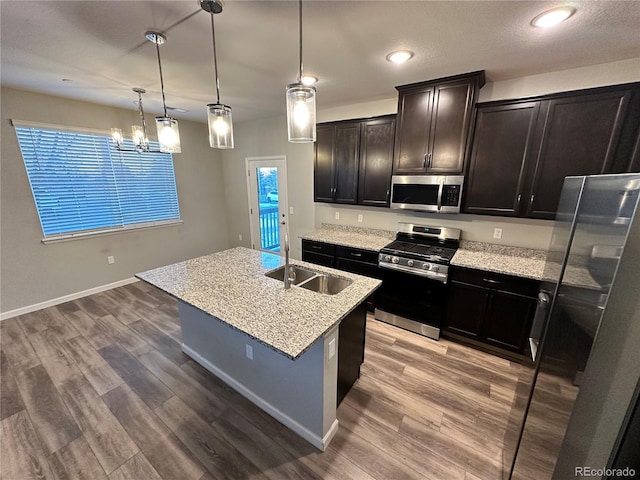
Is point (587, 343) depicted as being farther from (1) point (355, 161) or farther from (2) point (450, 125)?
(1) point (355, 161)

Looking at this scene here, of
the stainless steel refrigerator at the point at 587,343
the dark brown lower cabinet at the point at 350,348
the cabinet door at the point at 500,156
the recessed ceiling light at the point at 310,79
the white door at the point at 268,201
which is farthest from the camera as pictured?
the white door at the point at 268,201

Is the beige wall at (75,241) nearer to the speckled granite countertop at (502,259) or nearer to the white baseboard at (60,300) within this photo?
the white baseboard at (60,300)

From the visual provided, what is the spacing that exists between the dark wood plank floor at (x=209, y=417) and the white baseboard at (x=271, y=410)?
0.14 feet

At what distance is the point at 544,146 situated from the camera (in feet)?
7.22

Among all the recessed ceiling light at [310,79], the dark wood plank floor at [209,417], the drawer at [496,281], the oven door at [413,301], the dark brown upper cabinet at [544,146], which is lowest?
the dark wood plank floor at [209,417]

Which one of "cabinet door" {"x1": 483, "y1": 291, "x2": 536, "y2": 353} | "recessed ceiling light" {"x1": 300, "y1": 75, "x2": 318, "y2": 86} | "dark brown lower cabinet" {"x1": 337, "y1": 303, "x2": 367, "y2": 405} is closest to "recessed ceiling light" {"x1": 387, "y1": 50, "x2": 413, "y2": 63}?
"recessed ceiling light" {"x1": 300, "y1": 75, "x2": 318, "y2": 86}

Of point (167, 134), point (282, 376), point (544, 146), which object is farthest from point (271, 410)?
point (544, 146)

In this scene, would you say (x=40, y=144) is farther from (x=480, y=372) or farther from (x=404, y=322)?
(x=480, y=372)

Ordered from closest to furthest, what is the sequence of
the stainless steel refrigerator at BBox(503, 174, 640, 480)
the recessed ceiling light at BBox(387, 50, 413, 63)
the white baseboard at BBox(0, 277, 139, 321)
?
1. the stainless steel refrigerator at BBox(503, 174, 640, 480)
2. the recessed ceiling light at BBox(387, 50, 413, 63)
3. the white baseboard at BBox(0, 277, 139, 321)

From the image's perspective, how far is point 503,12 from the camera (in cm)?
142

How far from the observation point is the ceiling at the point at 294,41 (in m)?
1.42

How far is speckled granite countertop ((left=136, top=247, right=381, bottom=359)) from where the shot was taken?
1282mm

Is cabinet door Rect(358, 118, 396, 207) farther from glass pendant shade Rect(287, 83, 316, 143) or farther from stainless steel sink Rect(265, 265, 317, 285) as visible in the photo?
glass pendant shade Rect(287, 83, 316, 143)

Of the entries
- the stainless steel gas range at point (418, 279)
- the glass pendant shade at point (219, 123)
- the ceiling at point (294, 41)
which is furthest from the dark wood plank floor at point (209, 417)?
the ceiling at point (294, 41)
